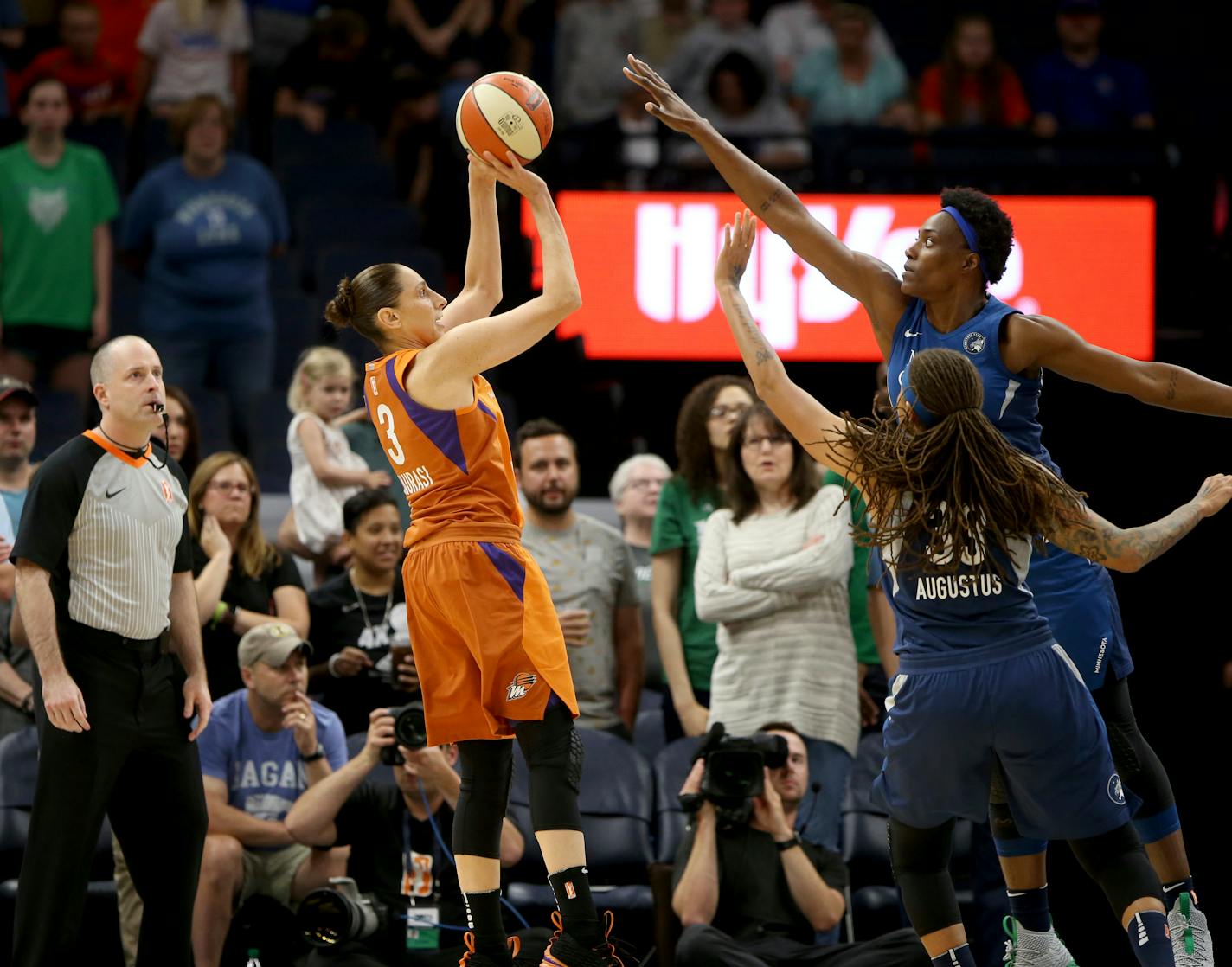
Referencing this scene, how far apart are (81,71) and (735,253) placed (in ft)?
24.2

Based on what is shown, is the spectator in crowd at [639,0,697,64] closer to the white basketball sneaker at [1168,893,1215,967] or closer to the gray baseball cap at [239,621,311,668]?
the gray baseball cap at [239,621,311,668]

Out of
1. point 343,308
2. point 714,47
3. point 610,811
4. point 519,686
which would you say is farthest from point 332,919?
point 714,47

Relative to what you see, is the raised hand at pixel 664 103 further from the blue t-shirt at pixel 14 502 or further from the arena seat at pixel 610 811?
the blue t-shirt at pixel 14 502

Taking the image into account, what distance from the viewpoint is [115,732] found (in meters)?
5.30

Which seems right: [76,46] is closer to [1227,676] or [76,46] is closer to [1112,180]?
[1112,180]

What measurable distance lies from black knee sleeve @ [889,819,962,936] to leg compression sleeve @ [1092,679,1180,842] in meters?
0.68

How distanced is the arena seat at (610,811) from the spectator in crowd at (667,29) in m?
5.72

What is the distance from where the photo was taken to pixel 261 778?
255 inches

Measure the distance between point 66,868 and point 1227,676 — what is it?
5.03m

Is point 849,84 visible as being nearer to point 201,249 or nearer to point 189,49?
point 189,49

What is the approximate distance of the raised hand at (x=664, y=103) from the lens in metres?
4.96

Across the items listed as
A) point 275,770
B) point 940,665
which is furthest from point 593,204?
point 940,665

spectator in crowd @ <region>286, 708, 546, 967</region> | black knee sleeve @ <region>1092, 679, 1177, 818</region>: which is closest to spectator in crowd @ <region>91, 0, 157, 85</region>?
spectator in crowd @ <region>286, 708, 546, 967</region>

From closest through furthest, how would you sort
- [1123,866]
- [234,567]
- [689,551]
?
1. [1123,866]
2. [234,567]
3. [689,551]
